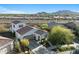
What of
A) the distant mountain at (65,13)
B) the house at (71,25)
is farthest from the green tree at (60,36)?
the distant mountain at (65,13)

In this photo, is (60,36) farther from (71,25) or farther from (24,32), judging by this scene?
(24,32)

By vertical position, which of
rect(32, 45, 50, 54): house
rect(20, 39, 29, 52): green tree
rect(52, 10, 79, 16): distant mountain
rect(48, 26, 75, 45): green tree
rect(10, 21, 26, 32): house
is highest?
rect(52, 10, 79, 16): distant mountain

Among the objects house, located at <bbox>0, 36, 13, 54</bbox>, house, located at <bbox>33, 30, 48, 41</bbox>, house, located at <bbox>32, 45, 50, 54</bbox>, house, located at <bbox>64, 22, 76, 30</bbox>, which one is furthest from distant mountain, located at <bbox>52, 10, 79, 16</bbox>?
house, located at <bbox>0, 36, 13, 54</bbox>

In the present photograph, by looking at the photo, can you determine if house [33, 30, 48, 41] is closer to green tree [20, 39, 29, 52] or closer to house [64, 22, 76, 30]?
green tree [20, 39, 29, 52]

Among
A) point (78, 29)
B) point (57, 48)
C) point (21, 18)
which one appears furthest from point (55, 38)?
point (21, 18)

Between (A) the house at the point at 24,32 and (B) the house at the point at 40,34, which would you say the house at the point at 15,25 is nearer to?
(A) the house at the point at 24,32

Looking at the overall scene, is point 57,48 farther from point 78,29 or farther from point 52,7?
point 52,7
